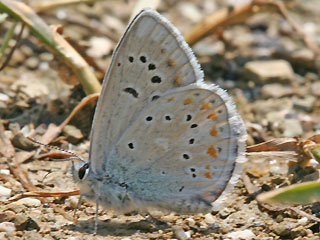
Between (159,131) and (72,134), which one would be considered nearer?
(159,131)

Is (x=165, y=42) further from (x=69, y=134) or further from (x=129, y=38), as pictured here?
(x=69, y=134)

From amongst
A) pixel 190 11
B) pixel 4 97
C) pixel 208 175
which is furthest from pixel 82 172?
pixel 190 11

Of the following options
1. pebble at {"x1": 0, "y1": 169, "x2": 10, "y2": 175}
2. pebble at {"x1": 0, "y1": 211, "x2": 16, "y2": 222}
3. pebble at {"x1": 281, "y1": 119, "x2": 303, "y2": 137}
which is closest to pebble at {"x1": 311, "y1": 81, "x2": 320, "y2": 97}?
pebble at {"x1": 281, "y1": 119, "x2": 303, "y2": 137}

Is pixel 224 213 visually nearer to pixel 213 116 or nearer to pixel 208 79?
pixel 213 116

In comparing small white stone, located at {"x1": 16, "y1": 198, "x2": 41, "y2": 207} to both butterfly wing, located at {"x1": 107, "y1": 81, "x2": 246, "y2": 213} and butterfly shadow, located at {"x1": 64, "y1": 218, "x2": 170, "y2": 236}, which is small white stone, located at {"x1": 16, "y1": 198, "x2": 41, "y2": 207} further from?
butterfly wing, located at {"x1": 107, "y1": 81, "x2": 246, "y2": 213}

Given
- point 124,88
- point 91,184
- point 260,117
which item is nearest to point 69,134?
point 91,184

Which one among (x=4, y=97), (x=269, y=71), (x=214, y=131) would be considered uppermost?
(x=269, y=71)
